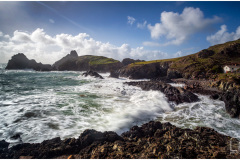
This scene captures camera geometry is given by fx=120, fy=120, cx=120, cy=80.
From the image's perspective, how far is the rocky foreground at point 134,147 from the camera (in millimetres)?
Answer: 6043

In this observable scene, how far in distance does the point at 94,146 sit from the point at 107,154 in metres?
1.26

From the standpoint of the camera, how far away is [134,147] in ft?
22.1

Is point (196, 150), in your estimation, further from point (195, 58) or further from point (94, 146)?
point (195, 58)

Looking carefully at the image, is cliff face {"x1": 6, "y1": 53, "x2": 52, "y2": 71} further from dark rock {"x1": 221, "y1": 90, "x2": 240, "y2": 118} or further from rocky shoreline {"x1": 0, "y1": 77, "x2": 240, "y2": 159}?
dark rock {"x1": 221, "y1": 90, "x2": 240, "y2": 118}

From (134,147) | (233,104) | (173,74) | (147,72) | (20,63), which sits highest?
(20,63)

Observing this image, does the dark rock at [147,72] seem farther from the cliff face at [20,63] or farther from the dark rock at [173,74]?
the cliff face at [20,63]

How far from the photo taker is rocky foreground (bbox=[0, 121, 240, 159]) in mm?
6043

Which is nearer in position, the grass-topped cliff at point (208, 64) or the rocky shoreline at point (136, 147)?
the rocky shoreline at point (136, 147)

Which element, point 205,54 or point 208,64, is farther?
point 205,54

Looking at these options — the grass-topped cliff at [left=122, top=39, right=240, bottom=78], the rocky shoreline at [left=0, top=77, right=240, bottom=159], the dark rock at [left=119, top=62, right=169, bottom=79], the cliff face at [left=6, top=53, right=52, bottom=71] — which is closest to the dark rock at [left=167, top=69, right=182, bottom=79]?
the grass-topped cliff at [left=122, top=39, right=240, bottom=78]

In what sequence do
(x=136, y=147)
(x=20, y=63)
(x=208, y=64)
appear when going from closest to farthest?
1. (x=136, y=147)
2. (x=208, y=64)
3. (x=20, y=63)

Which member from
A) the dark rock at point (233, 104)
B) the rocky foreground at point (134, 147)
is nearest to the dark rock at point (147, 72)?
the dark rock at point (233, 104)

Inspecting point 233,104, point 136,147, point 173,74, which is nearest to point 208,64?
point 173,74

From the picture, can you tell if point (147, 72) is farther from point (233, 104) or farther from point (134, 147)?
point (134, 147)
